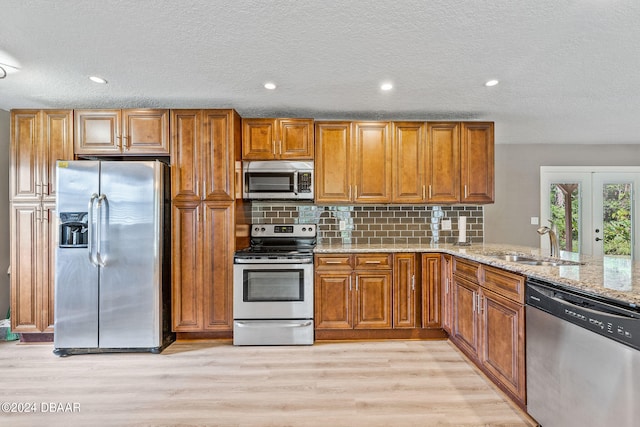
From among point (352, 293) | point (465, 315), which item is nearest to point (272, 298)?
point (352, 293)

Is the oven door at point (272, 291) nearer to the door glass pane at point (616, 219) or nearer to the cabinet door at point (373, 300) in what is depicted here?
Answer: the cabinet door at point (373, 300)

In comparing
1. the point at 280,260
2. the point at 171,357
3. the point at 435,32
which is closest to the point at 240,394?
the point at 171,357

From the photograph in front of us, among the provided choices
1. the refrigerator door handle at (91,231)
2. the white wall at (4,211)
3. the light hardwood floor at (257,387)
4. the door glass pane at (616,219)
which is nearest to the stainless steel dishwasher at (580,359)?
the light hardwood floor at (257,387)

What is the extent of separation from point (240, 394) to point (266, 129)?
243cm

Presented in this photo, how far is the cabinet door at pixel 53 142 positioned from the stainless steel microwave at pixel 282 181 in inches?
66.3

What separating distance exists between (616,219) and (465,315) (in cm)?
392

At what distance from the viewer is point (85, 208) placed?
2.79 m

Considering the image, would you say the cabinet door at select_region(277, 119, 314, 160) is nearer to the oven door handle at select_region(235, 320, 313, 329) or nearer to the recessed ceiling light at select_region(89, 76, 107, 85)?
the recessed ceiling light at select_region(89, 76, 107, 85)

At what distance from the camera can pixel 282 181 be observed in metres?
3.37

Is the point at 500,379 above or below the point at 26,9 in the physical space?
below

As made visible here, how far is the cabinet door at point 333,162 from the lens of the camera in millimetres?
3410

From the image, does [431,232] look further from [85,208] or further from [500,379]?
[85,208]

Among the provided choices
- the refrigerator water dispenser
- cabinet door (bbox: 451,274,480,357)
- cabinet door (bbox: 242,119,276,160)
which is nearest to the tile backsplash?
cabinet door (bbox: 242,119,276,160)

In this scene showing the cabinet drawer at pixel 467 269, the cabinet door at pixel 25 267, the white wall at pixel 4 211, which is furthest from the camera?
the white wall at pixel 4 211
